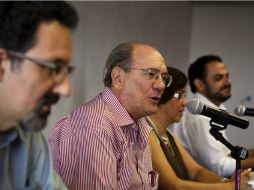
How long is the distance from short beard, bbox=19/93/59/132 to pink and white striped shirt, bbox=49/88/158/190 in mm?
431

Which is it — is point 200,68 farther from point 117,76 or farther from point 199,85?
point 117,76

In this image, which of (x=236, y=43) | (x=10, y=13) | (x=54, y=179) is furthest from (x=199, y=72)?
(x=10, y=13)

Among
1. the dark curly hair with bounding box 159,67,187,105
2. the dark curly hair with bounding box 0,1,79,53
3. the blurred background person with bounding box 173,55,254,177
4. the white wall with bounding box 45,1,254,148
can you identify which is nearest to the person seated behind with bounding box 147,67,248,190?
the dark curly hair with bounding box 159,67,187,105

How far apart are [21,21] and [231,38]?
3.28 meters

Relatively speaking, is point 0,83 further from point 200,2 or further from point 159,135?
point 200,2

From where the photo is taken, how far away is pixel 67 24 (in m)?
0.97

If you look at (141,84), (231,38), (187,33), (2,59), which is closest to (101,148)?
(141,84)

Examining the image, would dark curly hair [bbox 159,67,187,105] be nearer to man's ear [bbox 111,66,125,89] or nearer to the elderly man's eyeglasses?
man's ear [bbox 111,66,125,89]

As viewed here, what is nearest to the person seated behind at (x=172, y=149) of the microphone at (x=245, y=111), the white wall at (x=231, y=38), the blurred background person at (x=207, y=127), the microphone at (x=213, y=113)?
the blurred background person at (x=207, y=127)

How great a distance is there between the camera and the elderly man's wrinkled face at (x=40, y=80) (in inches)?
36.4

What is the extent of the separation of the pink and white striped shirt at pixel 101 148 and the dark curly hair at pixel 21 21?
0.55 m

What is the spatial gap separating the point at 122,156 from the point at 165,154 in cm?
50

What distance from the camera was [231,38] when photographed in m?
3.95

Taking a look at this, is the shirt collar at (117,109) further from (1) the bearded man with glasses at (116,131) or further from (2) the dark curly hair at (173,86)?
(2) the dark curly hair at (173,86)
